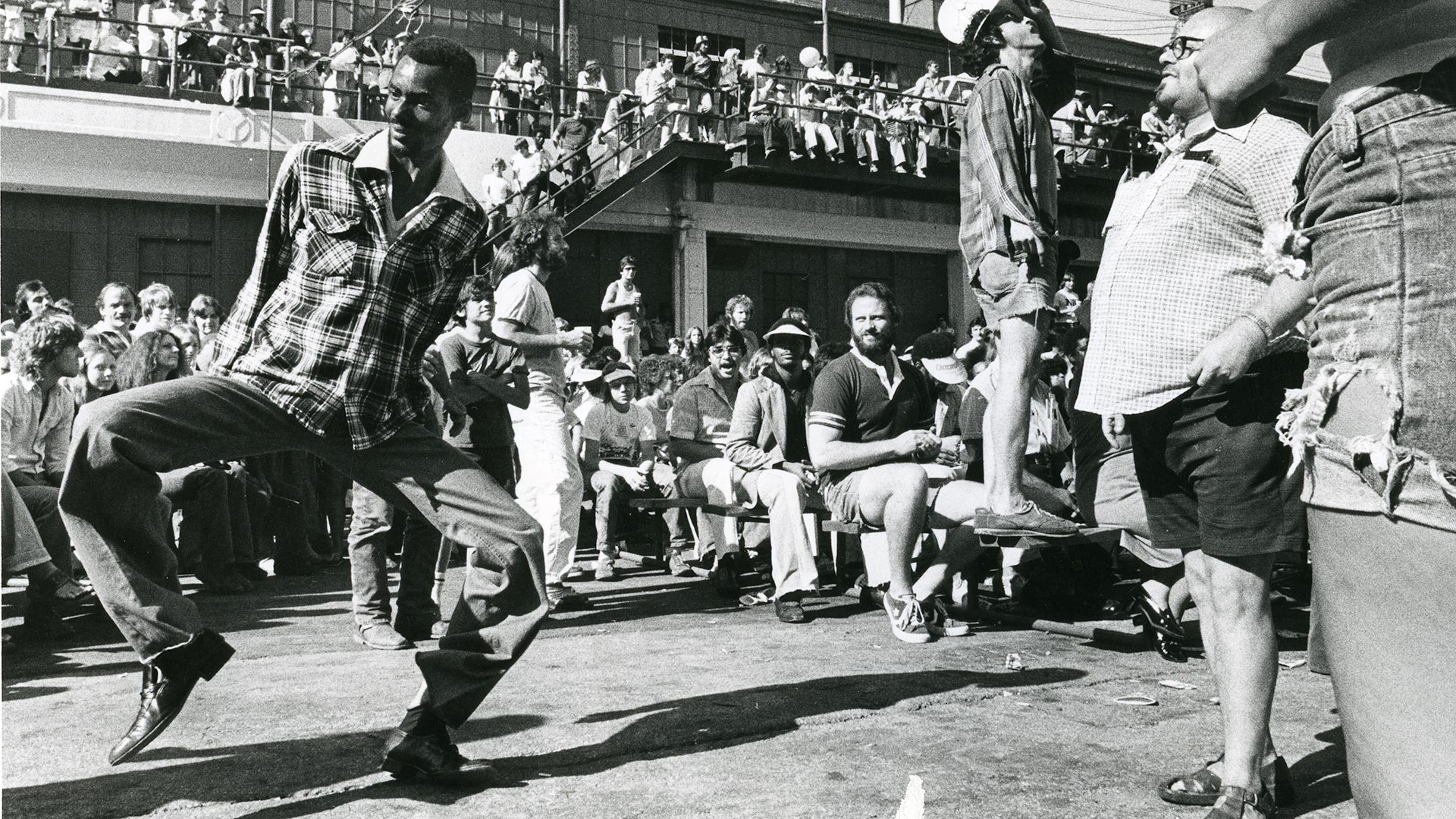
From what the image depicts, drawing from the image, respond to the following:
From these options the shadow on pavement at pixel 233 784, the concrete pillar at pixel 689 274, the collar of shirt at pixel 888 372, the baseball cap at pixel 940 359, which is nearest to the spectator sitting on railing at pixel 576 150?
the concrete pillar at pixel 689 274

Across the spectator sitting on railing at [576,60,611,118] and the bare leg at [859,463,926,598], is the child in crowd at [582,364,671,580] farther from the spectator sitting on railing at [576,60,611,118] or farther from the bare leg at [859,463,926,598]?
the spectator sitting on railing at [576,60,611,118]

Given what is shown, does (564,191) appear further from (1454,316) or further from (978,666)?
(1454,316)

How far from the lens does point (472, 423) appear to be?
6875 mm

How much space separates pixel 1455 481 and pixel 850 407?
191 inches

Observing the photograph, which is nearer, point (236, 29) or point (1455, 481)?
point (1455, 481)

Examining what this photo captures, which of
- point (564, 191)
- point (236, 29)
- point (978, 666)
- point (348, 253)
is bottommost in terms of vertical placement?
point (978, 666)

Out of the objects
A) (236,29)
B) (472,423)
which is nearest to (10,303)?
(236,29)

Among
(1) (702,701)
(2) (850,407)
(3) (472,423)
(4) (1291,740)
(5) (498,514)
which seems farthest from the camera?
(3) (472,423)

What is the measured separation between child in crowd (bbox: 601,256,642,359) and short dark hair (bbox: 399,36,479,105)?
37.6 feet

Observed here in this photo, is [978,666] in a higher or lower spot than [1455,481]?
lower

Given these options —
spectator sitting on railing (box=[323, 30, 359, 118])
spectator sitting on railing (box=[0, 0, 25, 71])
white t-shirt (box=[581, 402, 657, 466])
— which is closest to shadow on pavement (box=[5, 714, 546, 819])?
white t-shirt (box=[581, 402, 657, 466])

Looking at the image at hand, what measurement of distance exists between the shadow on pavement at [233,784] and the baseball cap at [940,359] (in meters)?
6.78

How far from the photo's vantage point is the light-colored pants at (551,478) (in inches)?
269

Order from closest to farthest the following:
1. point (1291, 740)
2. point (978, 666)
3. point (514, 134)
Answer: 1. point (1291, 740)
2. point (978, 666)
3. point (514, 134)
